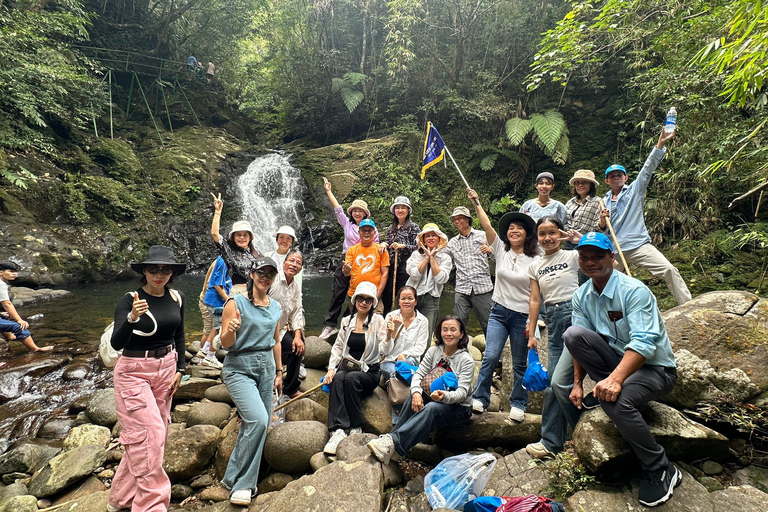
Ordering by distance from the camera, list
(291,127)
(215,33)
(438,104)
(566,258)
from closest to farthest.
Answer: (566,258)
(438,104)
(215,33)
(291,127)

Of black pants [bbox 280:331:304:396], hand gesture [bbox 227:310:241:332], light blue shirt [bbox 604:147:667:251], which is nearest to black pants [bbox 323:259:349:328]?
black pants [bbox 280:331:304:396]

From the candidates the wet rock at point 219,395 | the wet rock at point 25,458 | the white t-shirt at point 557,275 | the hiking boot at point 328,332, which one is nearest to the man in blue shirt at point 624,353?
the white t-shirt at point 557,275

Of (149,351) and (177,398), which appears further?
(177,398)

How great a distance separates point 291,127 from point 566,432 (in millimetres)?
22235

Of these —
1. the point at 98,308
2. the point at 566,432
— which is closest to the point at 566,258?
the point at 566,432

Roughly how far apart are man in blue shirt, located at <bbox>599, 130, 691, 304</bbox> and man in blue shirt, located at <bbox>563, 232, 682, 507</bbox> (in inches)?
87.9

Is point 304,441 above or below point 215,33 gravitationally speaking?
below

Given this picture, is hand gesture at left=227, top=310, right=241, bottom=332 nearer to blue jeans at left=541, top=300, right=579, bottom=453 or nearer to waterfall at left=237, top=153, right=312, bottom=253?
blue jeans at left=541, top=300, right=579, bottom=453

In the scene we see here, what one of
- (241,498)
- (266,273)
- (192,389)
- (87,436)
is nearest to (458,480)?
(241,498)

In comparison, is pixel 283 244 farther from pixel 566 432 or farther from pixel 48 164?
pixel 48 164

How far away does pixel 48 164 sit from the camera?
12.6 meters

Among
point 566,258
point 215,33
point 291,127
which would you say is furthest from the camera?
point 291,127

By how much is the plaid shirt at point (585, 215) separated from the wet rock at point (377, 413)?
329cm

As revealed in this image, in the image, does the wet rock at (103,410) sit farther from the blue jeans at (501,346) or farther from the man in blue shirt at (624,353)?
the man in blue shirt at (624,353)
